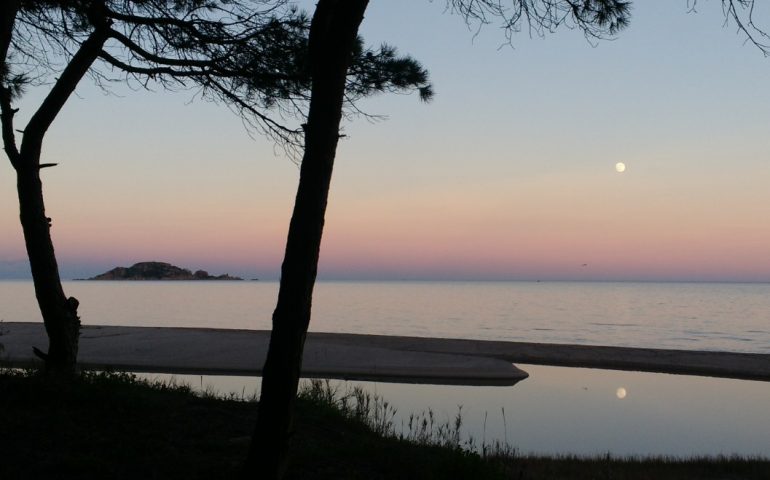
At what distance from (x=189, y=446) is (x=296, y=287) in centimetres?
199

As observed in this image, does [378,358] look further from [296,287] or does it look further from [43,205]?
[296,287]

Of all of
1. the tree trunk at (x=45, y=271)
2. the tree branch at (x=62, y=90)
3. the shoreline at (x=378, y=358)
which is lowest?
the shoreline at (x=378, y=358)

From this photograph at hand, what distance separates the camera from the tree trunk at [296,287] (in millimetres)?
4410

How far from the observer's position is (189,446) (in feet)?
17.8

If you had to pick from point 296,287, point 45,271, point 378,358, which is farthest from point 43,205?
point 378,358

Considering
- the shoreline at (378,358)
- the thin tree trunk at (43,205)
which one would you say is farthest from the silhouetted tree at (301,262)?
the shoreline at (378,358)

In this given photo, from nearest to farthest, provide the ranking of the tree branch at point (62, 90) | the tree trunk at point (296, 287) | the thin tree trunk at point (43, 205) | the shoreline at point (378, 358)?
the tree trunk at point (296, 287) → the thin tree trunk at point (43, 205) → the tree branch at point (62, 90) → the shoreline at point (378, 358)

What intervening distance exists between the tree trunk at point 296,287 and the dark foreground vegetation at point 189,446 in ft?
0.89

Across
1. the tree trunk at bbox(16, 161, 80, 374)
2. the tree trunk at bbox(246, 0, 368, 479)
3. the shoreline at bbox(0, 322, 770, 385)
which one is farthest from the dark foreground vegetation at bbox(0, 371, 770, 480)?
the shoreline at bbox(0, 322, 770, 385)

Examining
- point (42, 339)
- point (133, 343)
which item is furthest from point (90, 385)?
point (42, 339)

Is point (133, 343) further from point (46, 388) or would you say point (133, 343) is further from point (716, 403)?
point (716, 403)

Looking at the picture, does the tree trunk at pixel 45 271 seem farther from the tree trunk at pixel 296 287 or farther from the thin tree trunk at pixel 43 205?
the tree trunk at pixel 296 287

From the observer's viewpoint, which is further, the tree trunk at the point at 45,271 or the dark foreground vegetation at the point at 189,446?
the tree trunk at the point at 45,271

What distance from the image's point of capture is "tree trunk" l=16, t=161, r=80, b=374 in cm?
710
